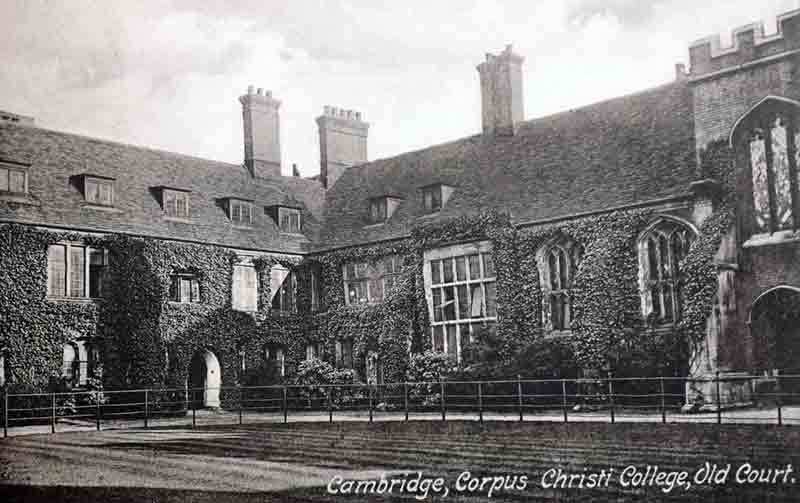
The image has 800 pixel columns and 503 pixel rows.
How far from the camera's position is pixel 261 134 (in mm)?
29531

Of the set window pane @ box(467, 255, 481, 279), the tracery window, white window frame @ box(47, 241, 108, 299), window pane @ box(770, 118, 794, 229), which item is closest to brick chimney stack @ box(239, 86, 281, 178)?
white window frame @ box(47, 241, 108, 299)

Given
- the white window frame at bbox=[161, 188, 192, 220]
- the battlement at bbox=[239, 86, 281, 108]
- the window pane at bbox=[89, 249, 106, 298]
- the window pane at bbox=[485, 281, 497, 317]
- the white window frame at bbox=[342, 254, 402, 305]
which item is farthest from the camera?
the battlement at bbox=[239, 86, 281, 108]

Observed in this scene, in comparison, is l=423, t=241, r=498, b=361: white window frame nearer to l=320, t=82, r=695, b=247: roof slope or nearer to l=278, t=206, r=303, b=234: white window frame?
l=320, t=82, r=695, b=247: roof slope

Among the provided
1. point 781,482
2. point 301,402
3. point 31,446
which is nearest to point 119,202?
point 301,402

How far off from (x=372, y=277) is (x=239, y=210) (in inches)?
207

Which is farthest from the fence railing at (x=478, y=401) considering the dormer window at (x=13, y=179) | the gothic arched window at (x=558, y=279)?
the dormer window at (x=13, y=179)

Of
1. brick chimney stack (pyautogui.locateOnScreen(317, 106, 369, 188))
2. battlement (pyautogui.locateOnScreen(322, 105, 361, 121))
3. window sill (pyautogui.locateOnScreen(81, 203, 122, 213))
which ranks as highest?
battlement (pyautogui.locateOnScreen(322, 105, 361, 121))

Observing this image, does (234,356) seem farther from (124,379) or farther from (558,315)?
(558,315)

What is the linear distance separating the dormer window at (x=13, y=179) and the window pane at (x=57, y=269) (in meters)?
1.67

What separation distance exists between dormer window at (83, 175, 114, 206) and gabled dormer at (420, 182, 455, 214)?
8.44m

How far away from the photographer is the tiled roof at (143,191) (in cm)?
2280

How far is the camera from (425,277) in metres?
23.6

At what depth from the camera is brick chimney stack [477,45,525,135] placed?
82.1ft

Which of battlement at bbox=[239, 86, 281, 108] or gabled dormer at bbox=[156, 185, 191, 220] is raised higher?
battlement at bbox=[239, 86, 281, 108]
